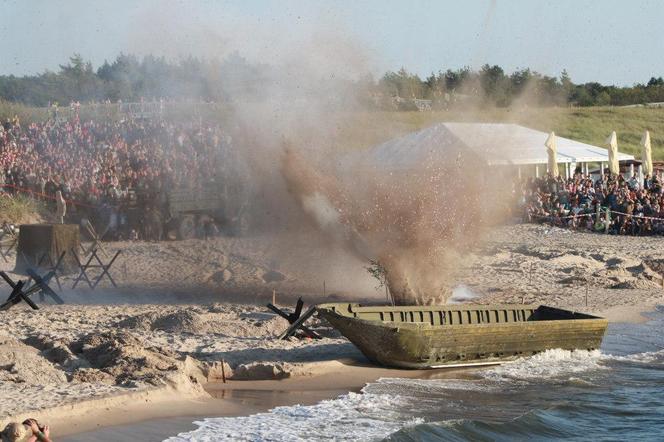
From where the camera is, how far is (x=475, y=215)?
24.0 meters

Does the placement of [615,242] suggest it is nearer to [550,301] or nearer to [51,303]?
[550,301]

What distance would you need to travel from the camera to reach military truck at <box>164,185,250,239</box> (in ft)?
107

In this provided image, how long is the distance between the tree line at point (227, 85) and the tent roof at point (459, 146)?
874 millimetres

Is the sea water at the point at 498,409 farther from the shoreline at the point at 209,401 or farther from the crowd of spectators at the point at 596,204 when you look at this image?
the crowd of spectators at the point at 596,204

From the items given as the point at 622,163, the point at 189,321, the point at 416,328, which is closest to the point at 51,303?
the point at 189,321

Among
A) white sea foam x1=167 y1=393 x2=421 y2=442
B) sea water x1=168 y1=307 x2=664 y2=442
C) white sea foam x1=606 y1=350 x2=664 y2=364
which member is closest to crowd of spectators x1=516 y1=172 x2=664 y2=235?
white sea foam x1=606 y1=350 x2=664 y2=364

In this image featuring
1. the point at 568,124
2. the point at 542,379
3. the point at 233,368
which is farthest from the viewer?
the point at 568,124

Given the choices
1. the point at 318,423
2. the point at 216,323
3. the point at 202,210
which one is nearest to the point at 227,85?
the point at 202,210

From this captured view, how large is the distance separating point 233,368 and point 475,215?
Result: 34.0 ft

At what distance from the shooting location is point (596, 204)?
34656 millimetres

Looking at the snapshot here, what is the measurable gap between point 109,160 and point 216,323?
17.5 meters

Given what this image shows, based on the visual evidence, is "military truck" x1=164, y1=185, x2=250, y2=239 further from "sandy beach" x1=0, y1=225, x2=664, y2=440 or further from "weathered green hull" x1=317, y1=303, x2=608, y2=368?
"weathered green hull" x1=317, y1=303, x2=608, y2=368

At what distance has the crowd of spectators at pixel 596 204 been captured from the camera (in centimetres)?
3384

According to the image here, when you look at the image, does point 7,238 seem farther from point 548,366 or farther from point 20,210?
point 548,366
